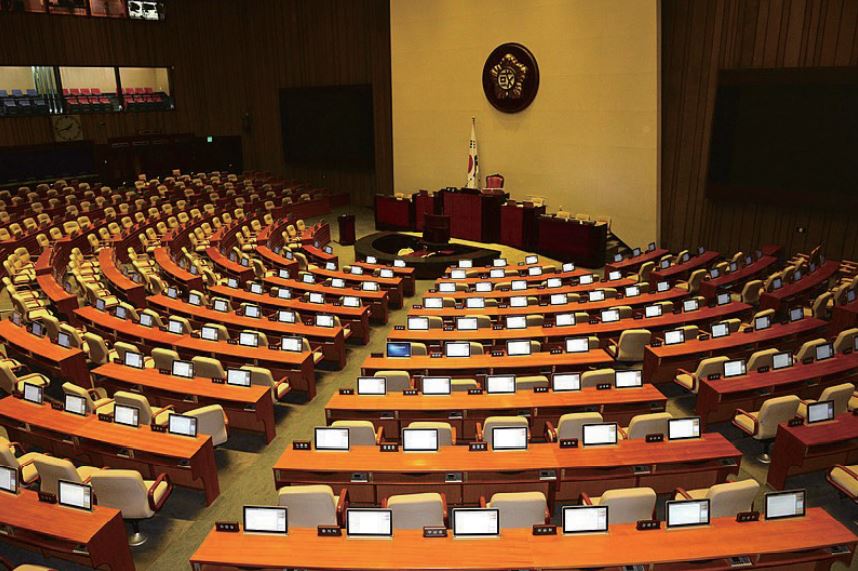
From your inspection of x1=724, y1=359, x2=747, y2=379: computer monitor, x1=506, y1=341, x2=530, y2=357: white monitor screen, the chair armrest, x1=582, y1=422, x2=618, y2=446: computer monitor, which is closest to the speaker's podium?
x1=506, y1=341, x2=530, y2=357: white monitor screen

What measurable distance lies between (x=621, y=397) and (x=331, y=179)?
2414 centimetres

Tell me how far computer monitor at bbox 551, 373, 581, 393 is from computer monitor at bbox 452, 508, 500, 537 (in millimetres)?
3266

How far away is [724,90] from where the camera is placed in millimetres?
17031

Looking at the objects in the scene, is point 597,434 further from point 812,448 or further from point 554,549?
point 812,448

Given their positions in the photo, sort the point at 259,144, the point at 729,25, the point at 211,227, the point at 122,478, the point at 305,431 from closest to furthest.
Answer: the point at 122,478 < the point at 305,431 < the point at 729,25 < the point at 211,227 < the point at 259,144

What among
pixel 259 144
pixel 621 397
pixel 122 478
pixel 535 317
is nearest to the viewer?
pixel 122 478

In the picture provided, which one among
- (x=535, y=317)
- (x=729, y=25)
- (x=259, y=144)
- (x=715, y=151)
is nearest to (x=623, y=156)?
(x=715, y=151)

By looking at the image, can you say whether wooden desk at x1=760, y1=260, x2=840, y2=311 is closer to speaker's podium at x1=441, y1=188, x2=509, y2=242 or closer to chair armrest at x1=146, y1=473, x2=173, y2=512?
speaker's podium at x1=441, y1=188, x2=509, y2=242

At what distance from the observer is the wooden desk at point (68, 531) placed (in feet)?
18.9

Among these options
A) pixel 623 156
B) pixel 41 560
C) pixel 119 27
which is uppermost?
pixel 119 27

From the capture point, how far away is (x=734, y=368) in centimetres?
888

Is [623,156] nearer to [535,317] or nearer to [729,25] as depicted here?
[729,25]

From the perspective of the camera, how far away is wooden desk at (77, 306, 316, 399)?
32.9 ft

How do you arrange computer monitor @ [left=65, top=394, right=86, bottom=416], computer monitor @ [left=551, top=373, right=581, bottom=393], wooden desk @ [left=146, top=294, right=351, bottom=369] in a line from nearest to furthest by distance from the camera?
computer monitor @ [left=65, top=394, right=86, bottom=416]
computer monitor @ [left=551, top=373, right=581, bottom=393]
wooden desk @ [left=146, top=294, right=351, bottom=369]
